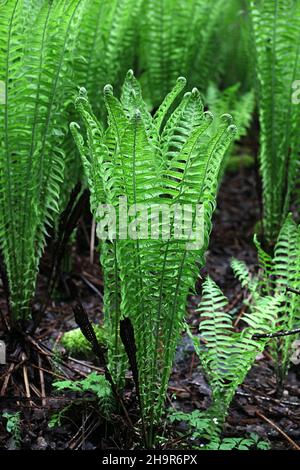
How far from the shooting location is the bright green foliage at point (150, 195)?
4.66 ft

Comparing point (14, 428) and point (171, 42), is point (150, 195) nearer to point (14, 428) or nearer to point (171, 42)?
point (14, 428)

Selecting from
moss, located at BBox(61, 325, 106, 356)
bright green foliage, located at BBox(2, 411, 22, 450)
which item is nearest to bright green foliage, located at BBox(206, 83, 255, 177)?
moss, located at BBox(61, 325, 106, 356)

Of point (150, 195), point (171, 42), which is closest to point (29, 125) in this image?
point (150, 195)

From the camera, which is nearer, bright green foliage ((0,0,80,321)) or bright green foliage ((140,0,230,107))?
bright green foliage ((0,0,80,321))

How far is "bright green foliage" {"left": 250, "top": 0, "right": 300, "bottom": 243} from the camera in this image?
2.59 m

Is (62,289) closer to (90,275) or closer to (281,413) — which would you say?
(90,275)

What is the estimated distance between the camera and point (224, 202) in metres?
3.61

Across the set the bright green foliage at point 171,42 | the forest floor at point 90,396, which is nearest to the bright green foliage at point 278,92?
the bright green foliage at point 171,42

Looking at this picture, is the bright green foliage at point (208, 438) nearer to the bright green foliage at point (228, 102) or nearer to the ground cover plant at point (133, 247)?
the ground cover plant at point (133, 247)

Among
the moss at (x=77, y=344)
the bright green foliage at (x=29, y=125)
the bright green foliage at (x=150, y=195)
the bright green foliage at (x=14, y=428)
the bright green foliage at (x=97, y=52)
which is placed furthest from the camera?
the bright green foliage at (x=97, y=52)

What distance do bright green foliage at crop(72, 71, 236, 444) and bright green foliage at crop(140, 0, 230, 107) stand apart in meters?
1.51

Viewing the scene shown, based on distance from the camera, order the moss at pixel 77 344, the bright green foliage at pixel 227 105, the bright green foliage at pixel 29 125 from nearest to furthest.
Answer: the bright green foliage at pixel 29 125 → the moss at pixel 77 344 → the bright green foliage at pixel 227 105

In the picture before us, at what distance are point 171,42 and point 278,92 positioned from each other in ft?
2.40

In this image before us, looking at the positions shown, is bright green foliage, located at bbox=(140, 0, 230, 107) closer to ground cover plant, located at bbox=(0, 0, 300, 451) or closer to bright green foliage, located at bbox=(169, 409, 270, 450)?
ground cover plant, located at bbox=(0, 0, 300, 451)
